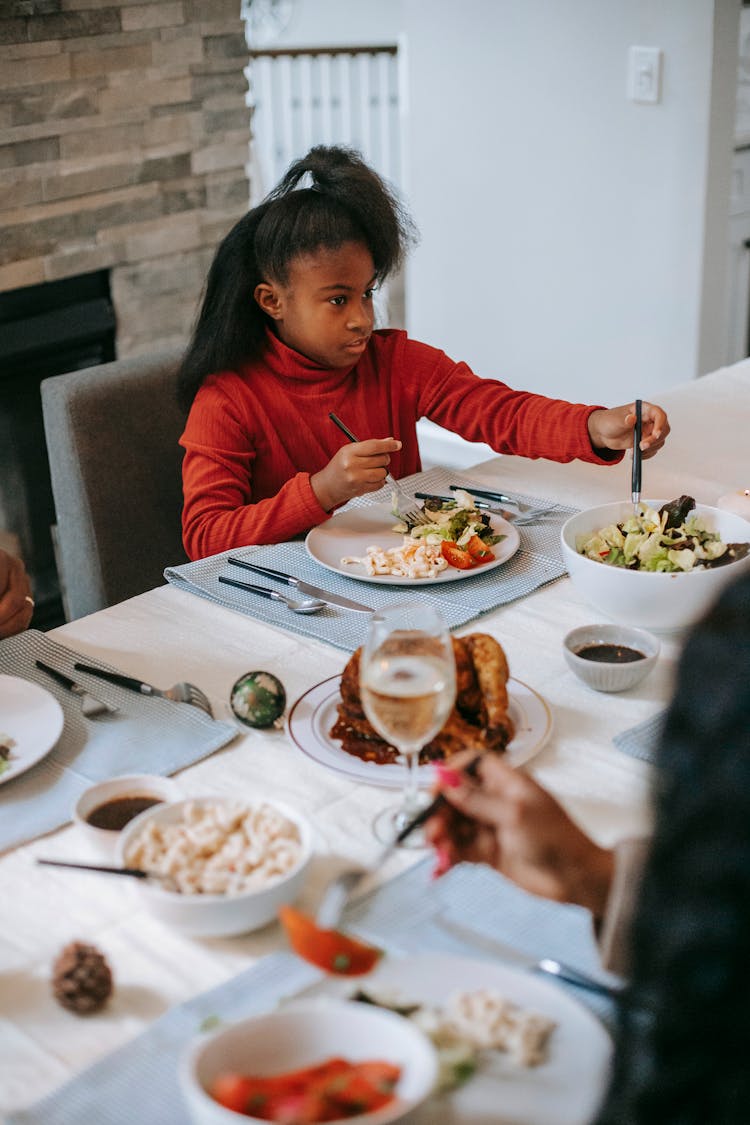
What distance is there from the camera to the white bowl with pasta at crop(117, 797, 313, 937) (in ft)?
2.94

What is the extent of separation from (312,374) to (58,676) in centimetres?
81

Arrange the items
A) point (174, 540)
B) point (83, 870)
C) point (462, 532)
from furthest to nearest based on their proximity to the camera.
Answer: point (174, 540) < point (462, 532) < point (83, 870)

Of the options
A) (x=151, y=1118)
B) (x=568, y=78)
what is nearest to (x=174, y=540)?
(x=151, y=1118)

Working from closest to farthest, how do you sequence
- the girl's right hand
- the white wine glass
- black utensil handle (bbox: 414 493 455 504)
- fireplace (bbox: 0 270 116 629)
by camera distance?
the white wine glass
the girl's right hand
black utensil handle (bbox: 414 493 455 504)
fireplace (bbox: 0 270 116 629)

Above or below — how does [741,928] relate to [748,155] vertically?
below

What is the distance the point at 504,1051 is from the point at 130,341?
2.32m

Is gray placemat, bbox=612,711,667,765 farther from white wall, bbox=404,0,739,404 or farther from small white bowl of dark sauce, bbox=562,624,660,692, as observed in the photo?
white wall, bbox=404,0,739,404

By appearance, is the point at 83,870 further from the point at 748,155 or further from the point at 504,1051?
the point at 748,155

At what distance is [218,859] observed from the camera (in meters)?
0.94

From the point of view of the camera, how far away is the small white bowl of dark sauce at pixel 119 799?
103cm

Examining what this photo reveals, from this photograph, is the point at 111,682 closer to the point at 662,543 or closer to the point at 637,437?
the point at 662,543

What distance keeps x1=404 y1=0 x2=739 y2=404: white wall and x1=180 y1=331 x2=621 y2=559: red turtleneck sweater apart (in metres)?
1.58

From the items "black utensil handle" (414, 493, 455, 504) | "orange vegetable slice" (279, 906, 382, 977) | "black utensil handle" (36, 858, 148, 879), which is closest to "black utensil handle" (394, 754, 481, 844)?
"orange vegetable slice" (279, 906, 382, 977)

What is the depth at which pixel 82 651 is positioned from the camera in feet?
4.59
